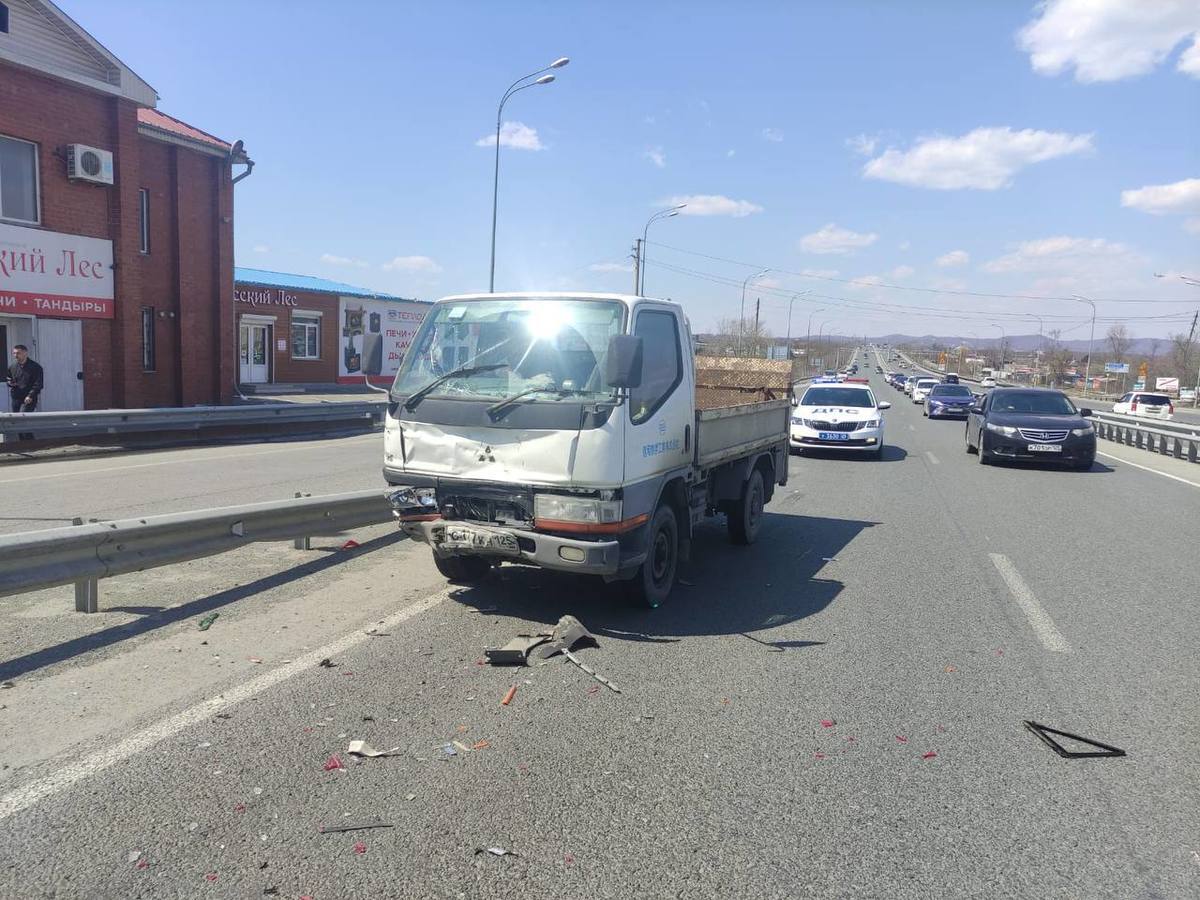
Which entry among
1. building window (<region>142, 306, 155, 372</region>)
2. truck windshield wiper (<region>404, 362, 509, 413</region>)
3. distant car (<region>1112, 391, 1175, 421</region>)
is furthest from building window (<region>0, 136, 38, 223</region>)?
distant car (<region>1112, 391, 1175, 421</region>)

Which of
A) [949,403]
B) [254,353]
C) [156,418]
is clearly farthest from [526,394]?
[254,353]

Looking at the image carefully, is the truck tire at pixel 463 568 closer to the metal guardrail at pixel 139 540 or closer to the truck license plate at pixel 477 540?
the truck license plate at pixel 477 540

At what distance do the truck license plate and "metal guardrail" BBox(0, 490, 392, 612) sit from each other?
1.89 m

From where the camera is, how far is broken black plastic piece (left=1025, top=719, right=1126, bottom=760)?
4.18 metres

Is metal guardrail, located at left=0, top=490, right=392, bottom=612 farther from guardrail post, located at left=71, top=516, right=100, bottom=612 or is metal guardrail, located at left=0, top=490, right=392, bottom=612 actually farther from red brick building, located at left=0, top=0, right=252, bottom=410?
red brick building, located at left=0, top=0, right=252, bottom=410

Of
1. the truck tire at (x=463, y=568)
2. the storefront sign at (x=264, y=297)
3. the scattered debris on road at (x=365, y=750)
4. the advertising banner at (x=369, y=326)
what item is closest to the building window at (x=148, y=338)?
the storefront sign at (x=264, y=297)

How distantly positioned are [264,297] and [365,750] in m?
35.6

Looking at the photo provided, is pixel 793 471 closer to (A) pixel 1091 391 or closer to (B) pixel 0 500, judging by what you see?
(B) pixel 0 500

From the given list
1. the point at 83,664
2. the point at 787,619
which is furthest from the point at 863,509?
the point at 83,664

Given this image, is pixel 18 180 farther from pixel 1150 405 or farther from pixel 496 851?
pixel 1150 405

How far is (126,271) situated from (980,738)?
2111 cm

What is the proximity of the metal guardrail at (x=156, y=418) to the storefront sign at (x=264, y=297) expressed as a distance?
14.4 meters

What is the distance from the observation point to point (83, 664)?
4945mm

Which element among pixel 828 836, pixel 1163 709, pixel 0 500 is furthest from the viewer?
pixel 0 500
